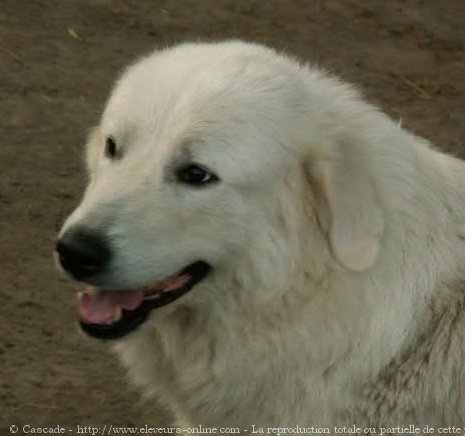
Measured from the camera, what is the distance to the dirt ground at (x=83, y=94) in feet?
17.4

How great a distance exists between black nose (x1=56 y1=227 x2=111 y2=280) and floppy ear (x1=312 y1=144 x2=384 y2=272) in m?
0.73

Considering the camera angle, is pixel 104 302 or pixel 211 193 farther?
pixel 104 302

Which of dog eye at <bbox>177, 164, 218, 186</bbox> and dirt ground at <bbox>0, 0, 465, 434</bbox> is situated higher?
dog eye at <bbox>177, 164, 218, 186</bbox>

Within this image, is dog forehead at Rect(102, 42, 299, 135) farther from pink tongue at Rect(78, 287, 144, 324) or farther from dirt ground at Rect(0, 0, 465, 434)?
dirt ground at Rect(0, 0, 465, 434)

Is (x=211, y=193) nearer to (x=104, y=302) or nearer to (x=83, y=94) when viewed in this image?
(x=104, y=302)

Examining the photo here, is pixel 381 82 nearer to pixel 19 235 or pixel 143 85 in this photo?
pixel 19 235

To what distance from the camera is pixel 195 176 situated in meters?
3.70

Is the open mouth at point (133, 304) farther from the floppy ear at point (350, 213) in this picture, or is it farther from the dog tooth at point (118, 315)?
the floppy ear at point (350, 213)

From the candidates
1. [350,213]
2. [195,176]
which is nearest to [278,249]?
[350,213]

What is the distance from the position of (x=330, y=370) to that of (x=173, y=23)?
5.44m

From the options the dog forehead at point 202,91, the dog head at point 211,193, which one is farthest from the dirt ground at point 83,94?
the dog forehead at point 202,91

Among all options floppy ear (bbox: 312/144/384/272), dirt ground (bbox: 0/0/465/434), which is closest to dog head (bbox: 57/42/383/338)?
floppy ear (bbox: 312/144/384/272)

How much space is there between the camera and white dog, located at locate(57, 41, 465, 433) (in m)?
3.71

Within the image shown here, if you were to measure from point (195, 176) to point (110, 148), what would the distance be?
0.35m
